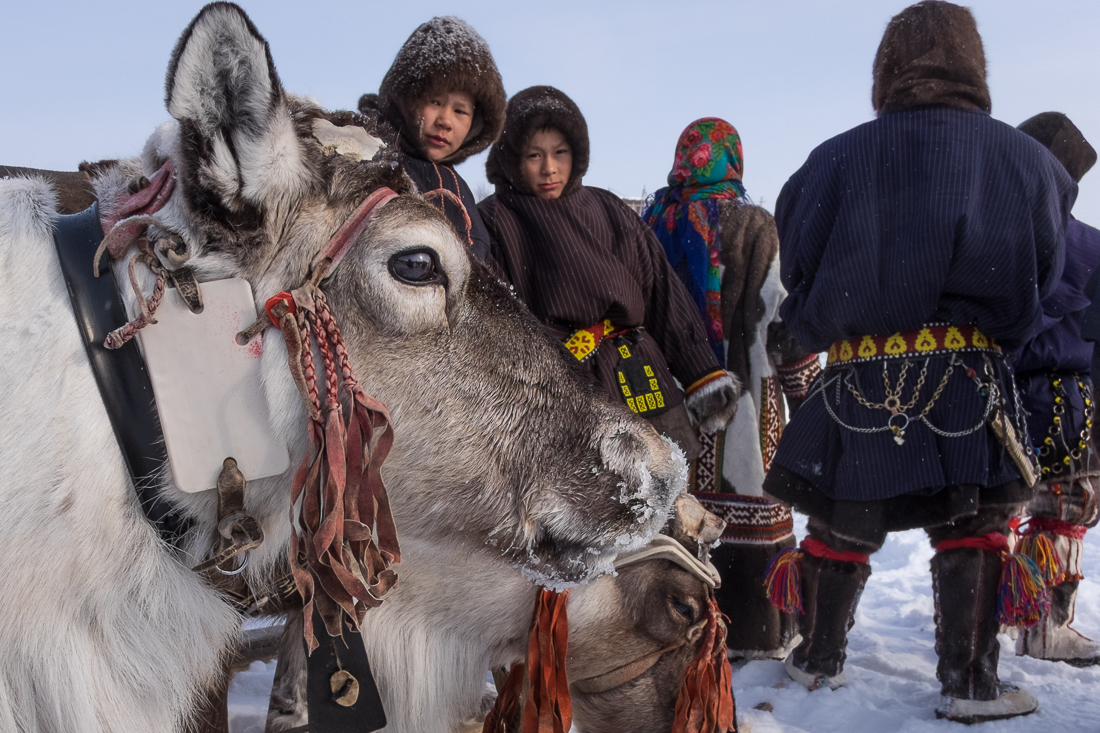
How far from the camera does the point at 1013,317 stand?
8.73ft

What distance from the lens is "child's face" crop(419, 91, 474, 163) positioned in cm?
277

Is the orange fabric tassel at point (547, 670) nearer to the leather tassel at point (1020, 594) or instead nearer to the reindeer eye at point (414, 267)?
the reindeer eye at point (414, 267)

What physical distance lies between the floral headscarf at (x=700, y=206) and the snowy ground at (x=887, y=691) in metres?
1.47

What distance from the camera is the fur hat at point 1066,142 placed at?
13.3 ft

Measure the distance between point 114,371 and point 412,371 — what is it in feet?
1.36

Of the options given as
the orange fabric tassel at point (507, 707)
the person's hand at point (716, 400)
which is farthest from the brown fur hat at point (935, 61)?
the orange fabric tassel at point (507, 707)

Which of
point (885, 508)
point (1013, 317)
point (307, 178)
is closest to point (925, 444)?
point (885, 508)

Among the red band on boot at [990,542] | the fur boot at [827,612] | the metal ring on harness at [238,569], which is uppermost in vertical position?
the metal ring on harness at [238,569]

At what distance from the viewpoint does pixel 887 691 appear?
9.87 feet

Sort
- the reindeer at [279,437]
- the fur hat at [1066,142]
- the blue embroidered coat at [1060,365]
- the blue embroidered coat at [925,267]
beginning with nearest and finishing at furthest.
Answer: the reindeer at [279,437], the blue embroidered coat at [925,267], the blue embroidered coat at [1060,365], the fur hat at [1066,142]

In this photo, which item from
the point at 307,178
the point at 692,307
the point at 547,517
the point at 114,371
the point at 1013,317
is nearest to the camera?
the point at 114,371

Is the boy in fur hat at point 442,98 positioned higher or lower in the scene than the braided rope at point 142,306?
higher

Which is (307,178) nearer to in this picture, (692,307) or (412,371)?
(412,371)

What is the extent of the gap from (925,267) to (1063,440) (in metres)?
1.33
